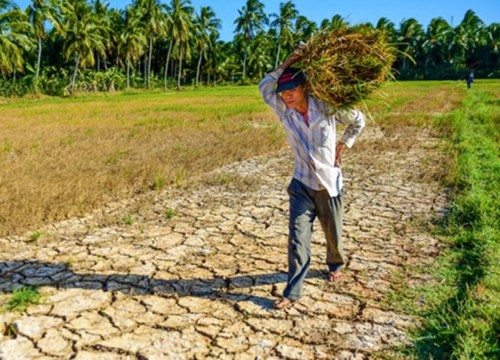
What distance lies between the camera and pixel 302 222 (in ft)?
9.88

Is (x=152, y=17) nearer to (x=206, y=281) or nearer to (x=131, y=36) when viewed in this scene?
(x=131, y=36)

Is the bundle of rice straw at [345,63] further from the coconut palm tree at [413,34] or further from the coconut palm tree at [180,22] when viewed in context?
the coconut palm tree at [413,34]

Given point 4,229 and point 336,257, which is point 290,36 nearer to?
point 336,257

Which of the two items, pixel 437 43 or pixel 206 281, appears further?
pixel 437 43

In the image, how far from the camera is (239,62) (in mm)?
56906

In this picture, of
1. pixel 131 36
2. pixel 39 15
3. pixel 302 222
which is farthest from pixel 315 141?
pixel 131 36

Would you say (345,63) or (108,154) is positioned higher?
(345,63)

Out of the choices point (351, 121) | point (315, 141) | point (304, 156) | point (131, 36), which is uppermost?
point (131, 36)

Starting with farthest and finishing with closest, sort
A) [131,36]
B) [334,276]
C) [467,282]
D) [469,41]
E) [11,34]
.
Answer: [469,41] < [131,36] < [11,34] < [334,276] < [467,282]

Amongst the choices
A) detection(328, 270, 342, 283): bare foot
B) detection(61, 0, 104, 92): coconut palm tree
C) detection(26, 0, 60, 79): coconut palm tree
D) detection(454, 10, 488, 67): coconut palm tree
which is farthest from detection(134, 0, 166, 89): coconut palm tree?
detection(328, 270, 342, 283): bare foot

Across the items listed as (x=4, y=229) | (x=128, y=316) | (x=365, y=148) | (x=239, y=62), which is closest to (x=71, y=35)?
(x=239, y=62)

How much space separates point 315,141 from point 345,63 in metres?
0.55

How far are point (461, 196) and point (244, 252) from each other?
2943mm

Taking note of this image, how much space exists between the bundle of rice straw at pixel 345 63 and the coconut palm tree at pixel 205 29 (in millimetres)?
47809
